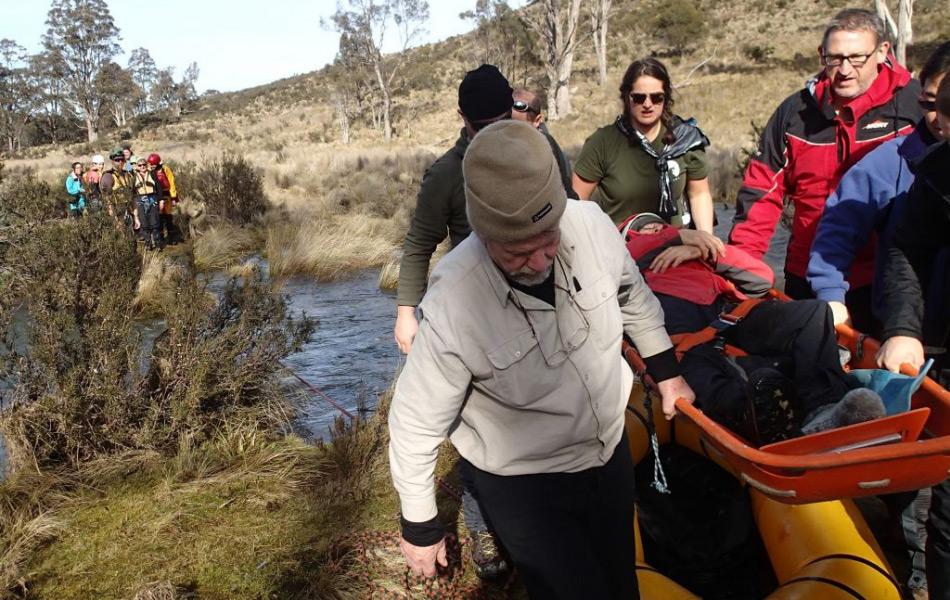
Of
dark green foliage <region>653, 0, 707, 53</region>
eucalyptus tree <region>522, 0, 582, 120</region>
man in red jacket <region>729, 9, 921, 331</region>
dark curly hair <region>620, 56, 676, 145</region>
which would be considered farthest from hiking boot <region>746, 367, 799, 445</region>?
dark green foliage <region>653, 0, 707, 53</region>

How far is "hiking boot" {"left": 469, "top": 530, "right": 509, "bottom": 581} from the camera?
3.06 meters

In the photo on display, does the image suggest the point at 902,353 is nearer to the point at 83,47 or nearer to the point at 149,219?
the point at 149,219

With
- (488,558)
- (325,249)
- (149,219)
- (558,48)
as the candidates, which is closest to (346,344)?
(325,249)

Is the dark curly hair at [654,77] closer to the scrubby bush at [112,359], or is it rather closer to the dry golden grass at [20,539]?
the scrubby bush at [112,359]

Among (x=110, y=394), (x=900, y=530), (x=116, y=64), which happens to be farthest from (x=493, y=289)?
(x=116, y=64)

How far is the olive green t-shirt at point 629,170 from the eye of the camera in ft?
12.8

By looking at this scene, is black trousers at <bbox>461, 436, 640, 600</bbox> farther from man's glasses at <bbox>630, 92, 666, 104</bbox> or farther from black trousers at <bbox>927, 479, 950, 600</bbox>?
man's glasses at <bbox>630, 92, 666, 104</bbox>

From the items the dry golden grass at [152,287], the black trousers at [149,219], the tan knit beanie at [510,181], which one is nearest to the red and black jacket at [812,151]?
the tan knit beanie at [510,181]

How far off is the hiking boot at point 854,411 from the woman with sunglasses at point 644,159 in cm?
175

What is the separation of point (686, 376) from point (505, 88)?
56.5 inches

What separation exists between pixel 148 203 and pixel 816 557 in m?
12.4

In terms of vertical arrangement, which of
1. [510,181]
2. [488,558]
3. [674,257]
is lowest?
[488,558]

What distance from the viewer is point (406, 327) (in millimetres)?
3201

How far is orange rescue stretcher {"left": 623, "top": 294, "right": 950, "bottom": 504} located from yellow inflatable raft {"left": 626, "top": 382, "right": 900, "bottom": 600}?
342mm
